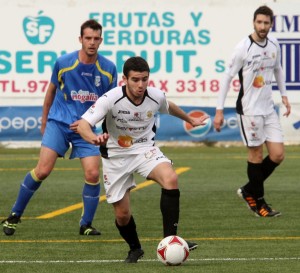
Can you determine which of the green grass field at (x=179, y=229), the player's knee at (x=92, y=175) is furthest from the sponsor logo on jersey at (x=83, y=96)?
the green grass field at (x=179, y=229)

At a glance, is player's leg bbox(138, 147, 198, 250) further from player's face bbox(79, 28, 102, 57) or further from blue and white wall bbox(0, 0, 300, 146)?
blue and white wall bbox(0, 0, 300, 146)

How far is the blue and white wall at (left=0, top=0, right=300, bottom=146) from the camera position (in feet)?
88.1

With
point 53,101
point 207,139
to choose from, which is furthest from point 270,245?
point 207,139

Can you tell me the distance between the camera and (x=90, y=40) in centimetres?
1257

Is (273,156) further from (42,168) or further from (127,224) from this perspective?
(127,224)

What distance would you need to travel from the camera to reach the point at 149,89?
1069cm

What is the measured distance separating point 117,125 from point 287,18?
1687 centimetres

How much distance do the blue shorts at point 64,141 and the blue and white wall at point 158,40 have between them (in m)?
13.7

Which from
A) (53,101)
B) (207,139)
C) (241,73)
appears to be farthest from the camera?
(207,139)

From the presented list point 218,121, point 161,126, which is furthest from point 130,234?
point 161,126

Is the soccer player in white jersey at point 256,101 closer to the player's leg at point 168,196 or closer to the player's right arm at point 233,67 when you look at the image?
the player's right arm at point 233,67

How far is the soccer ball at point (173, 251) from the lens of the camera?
33.0 feet

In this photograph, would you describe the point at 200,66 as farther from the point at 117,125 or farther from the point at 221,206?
the point at 117,125

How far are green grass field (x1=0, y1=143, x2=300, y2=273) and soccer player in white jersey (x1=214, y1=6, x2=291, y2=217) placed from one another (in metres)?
0.29
